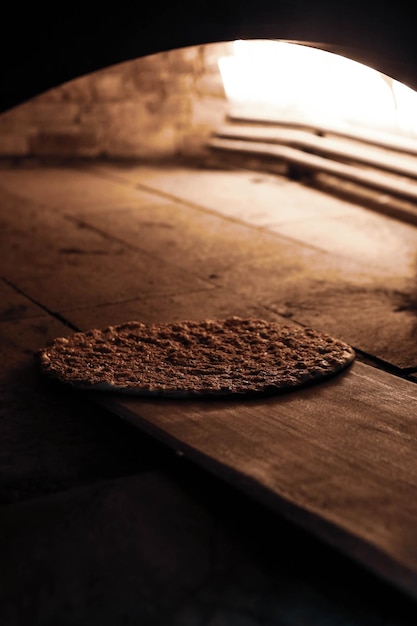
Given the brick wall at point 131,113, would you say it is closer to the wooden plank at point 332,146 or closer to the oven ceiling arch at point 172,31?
the wooden plank at point 332,146

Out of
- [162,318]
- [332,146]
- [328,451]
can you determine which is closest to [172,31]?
[162,318]

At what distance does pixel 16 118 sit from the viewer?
23.5 ft

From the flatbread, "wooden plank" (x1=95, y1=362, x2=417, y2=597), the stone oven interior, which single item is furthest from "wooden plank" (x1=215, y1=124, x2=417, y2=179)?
"wooden plank" (x1=95, y1=362, x2=417, y2=597)

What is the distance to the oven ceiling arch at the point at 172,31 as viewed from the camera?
3096mm

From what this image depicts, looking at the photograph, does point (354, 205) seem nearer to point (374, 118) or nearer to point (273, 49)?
point (374, 118)

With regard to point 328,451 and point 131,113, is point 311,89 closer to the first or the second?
point 131,113

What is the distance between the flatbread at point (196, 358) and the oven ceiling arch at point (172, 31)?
932mm

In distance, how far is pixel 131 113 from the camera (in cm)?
742

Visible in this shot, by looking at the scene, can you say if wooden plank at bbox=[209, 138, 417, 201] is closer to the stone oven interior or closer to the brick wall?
the stone oven interior

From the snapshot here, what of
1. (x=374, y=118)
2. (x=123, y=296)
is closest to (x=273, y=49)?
(x=374, y=118)

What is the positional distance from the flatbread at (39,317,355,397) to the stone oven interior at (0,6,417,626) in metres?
0.08

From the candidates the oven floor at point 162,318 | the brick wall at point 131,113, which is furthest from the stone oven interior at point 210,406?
the brick wall at point 131,113

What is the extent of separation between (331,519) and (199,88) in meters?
5.84

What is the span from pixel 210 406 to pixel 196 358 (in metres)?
0.42
